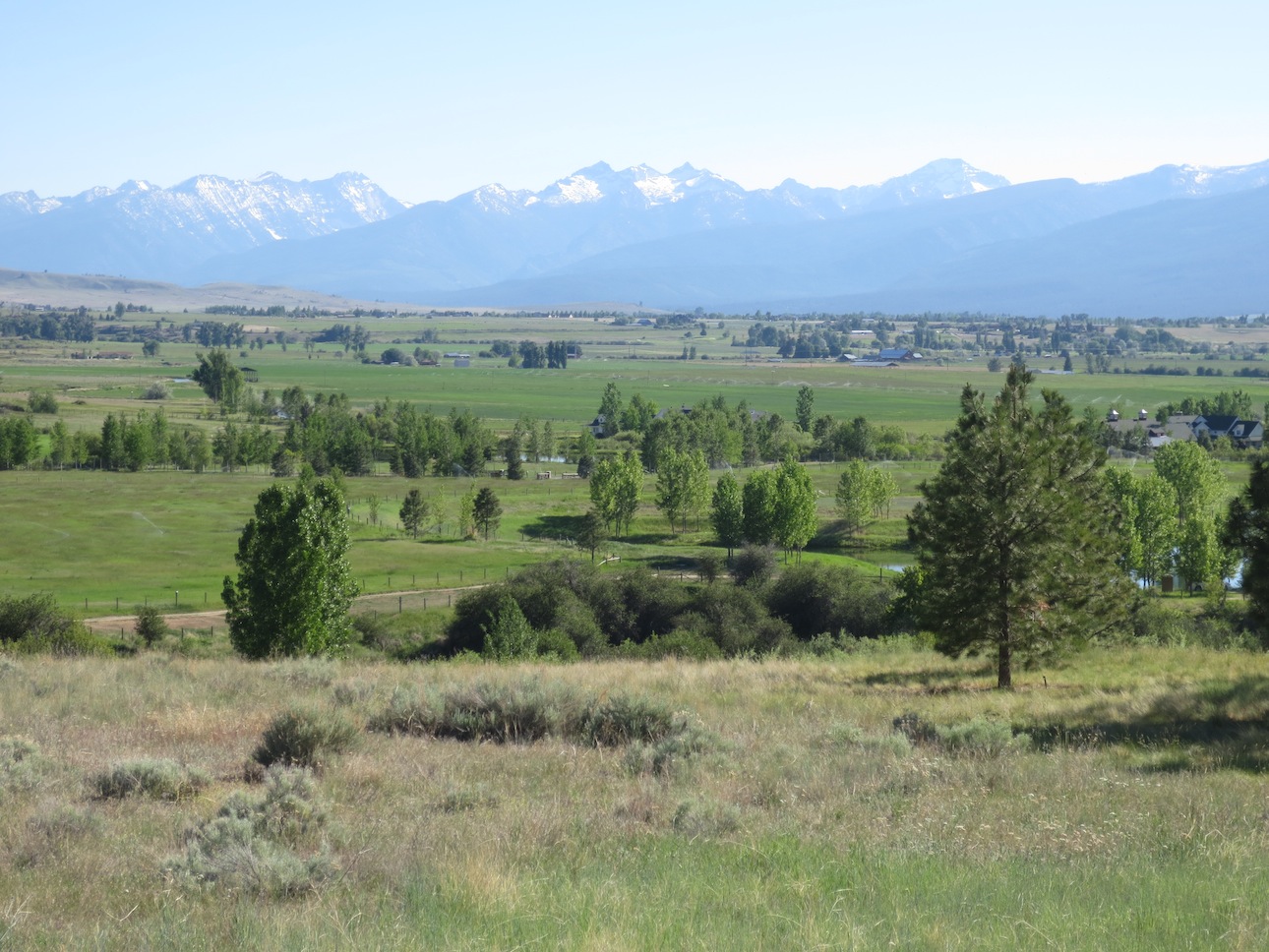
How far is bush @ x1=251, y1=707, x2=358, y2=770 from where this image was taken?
1177cm

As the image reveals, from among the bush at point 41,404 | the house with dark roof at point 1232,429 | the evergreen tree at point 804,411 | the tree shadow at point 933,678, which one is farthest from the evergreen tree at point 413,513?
the house with dark roof at point 1232,429

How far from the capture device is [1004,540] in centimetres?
2222

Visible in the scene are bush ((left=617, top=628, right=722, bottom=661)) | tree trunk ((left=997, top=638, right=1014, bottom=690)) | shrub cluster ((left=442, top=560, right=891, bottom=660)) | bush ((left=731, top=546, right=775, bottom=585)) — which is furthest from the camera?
bush ((left=731, top=546, right=775, bottom=585))

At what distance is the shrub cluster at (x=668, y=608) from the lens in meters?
54.4

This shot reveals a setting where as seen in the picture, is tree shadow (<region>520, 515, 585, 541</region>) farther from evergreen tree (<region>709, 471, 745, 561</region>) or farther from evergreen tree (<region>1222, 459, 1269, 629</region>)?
evergreen tree (<region>1222, 459, 1269, 629</region>)

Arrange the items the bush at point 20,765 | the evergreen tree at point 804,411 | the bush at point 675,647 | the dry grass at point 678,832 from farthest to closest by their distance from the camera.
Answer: the evergreen tree at point 804,411
the bush at point 675,647
the bush at point 20,765
the dry grass at point 678,832

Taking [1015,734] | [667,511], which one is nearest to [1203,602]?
[667,511]

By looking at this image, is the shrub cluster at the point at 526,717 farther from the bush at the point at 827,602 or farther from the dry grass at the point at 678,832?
the bush at the point at 827,602

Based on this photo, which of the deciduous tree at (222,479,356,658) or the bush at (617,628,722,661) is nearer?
the deciduous tree at (222,479,356,658)

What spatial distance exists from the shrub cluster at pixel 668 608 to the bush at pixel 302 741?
1491 inches

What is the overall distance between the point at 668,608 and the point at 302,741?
47958 millimetres

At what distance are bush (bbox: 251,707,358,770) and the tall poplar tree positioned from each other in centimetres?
1360

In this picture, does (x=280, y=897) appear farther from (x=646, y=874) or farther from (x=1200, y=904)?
(x=1200, y=904)

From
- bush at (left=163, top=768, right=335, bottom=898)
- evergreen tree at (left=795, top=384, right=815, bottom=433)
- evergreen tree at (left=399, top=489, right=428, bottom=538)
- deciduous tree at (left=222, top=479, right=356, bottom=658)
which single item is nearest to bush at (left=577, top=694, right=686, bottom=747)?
bush at (left=163, top=768, right=335, bottom=898)
